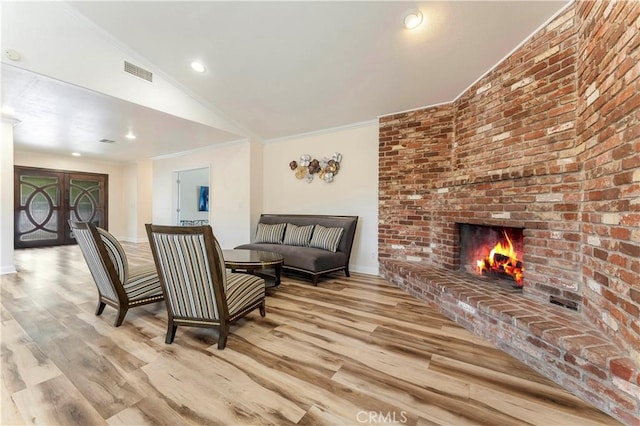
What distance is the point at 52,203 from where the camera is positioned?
672cm

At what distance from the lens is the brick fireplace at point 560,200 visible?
139 centimetres

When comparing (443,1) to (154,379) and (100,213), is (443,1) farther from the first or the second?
(100,213)

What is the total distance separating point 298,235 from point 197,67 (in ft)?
9.11

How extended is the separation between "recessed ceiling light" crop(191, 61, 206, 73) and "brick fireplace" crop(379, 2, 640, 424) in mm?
3297

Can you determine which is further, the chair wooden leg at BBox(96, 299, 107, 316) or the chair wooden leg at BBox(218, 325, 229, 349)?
the chair wooden leg at BBox(96, 299, 107, 316)

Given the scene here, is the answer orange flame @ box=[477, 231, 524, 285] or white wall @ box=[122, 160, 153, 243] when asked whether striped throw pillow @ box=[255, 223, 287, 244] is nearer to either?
orange flame @ box=[477, 231, 524, 285]

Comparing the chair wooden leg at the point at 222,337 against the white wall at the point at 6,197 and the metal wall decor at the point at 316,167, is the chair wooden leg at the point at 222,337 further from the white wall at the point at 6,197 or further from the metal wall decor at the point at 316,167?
the white wall at the point at 6,197

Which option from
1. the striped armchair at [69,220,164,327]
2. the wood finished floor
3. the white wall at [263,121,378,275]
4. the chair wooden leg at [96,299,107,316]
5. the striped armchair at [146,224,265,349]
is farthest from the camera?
the white wall at [263,121,378,275]

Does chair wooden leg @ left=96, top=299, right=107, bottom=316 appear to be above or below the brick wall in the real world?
below

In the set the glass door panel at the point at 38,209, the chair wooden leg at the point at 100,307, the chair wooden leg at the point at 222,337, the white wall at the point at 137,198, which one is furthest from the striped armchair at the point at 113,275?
the glass door panel at the point at 38,209

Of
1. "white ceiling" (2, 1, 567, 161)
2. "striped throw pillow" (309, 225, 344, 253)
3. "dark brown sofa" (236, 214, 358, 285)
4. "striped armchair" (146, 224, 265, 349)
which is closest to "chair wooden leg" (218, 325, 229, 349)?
"striped armchair" (146, 224, 265, 349)

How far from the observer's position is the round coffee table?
10.1ft

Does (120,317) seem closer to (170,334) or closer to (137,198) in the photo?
(170,334)

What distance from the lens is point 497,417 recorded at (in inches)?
51.8
